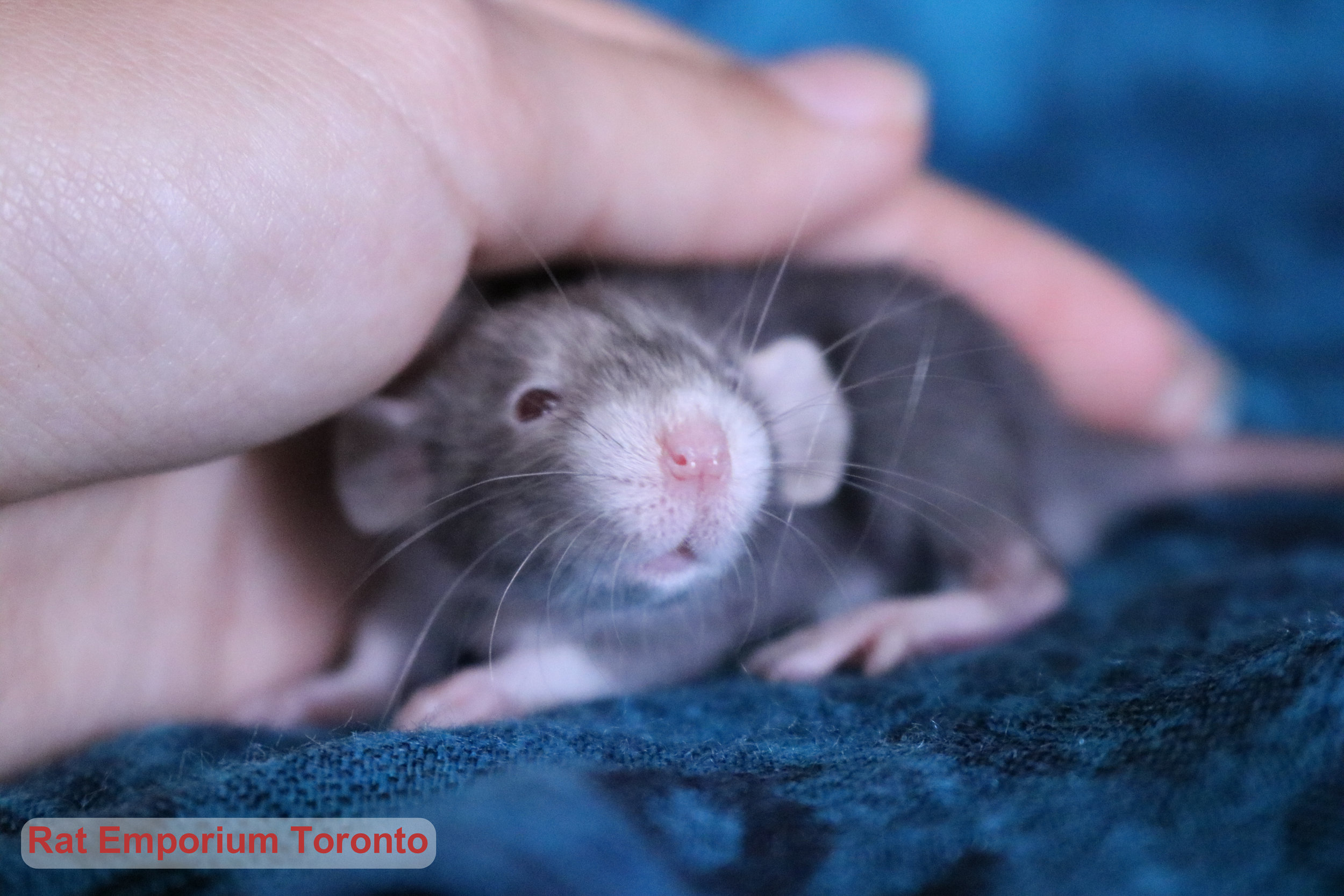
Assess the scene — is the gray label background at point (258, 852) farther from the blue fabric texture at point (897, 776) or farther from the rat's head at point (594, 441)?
the rat's head at point (594, 441)

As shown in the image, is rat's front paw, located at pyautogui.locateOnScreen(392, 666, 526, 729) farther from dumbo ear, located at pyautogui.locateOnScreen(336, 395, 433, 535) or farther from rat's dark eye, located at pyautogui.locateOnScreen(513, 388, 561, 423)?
rat's dark eye, located at pyautogui.locateOnScreen(513, 388, 561, 423)

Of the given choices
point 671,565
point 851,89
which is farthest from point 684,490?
point 851,89

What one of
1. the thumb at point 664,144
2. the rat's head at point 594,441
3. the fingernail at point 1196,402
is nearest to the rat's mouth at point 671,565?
the rat's head at point 594,441

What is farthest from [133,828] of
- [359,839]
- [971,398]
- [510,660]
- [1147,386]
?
[1147,386]

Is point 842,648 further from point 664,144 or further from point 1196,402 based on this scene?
point 1196,402

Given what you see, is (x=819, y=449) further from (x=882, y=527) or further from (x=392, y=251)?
(x=392, y=251)

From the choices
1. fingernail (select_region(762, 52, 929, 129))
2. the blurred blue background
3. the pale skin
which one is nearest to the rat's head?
the pale skin
